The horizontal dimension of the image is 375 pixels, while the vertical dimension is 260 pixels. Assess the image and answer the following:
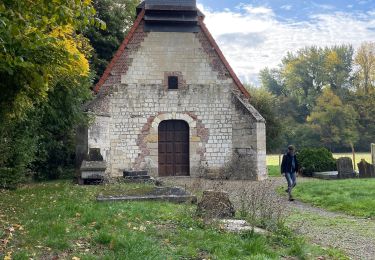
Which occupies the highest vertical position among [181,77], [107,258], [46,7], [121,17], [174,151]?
[121,17]

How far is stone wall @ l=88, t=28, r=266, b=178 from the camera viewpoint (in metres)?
19.4

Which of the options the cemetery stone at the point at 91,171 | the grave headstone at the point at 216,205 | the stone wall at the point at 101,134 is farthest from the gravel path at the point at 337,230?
the stone wall at the point at 101,134

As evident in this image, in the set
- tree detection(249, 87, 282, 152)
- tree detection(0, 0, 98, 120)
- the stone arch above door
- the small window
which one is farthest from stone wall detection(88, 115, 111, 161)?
tree detection(249, 87, 282, 152)

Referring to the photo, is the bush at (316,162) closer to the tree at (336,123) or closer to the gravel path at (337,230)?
the gravel path at (337,230)

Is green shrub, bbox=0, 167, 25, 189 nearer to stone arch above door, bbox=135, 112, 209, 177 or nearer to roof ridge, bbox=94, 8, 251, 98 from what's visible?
stone arch above door, bbox=135, 112, 209, 177

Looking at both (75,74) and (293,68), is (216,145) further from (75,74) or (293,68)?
(293,68)

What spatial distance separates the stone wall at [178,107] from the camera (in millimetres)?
19391

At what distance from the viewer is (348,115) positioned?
5203cm

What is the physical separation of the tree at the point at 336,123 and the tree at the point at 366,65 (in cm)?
591

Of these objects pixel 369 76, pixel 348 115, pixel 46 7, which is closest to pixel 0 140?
pixel 46 7

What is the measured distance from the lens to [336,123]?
52.8 m

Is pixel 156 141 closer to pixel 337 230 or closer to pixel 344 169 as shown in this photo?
pixel 344 169

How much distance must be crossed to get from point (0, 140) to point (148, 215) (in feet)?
22.0

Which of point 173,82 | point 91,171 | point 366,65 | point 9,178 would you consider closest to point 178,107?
point 173,82
